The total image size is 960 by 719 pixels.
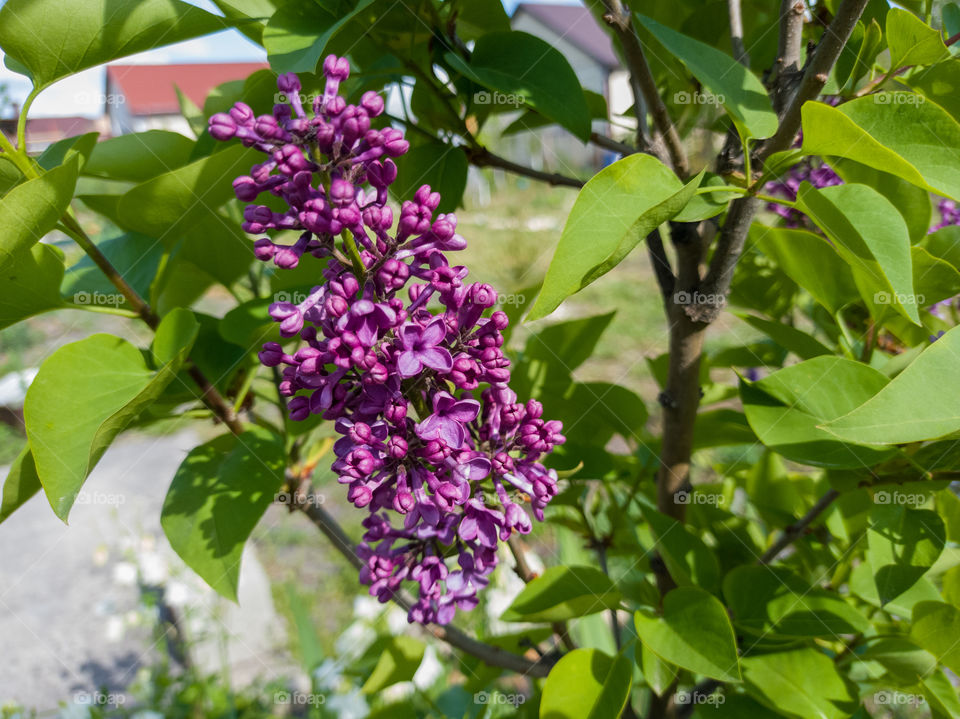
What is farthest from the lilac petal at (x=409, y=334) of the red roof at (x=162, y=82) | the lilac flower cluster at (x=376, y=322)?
the red roof at (x=162, y=82)

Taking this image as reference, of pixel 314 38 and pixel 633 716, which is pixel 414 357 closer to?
pixel 314 38

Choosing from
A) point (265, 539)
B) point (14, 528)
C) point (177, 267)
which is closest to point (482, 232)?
point (265, 539)

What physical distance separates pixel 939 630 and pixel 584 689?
1.08 ft

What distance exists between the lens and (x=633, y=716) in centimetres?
92

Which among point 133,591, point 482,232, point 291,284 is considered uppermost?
point 291,284

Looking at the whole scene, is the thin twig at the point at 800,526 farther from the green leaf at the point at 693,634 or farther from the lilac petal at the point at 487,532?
the lilac petal at the point at 487,532

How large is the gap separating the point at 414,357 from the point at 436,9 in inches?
14.2

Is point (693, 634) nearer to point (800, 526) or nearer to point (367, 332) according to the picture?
point (800, 526)

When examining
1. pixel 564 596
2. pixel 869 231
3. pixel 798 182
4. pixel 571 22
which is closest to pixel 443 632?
pixel 564 596

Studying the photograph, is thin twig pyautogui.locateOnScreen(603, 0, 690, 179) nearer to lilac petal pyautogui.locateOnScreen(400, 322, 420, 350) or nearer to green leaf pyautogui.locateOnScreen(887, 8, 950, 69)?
green leaf pyautogui.locateOnScreen(887, 8, 950, 69)

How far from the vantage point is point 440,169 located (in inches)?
27.9

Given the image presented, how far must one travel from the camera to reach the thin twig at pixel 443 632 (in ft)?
2.76

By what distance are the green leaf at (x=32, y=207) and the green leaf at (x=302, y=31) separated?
17cm

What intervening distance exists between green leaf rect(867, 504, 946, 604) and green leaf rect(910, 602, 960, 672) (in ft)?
0.17
